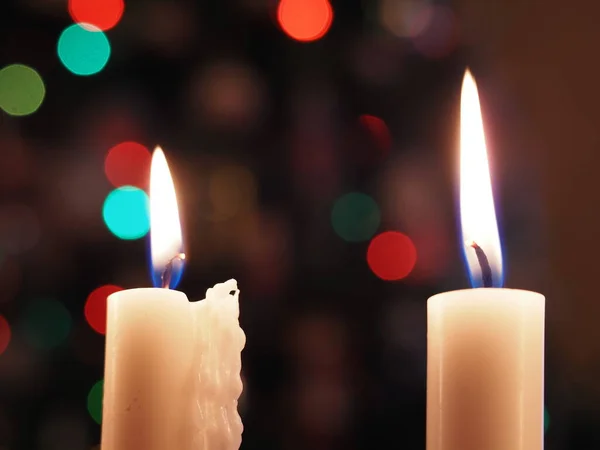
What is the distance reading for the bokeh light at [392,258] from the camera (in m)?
1.37

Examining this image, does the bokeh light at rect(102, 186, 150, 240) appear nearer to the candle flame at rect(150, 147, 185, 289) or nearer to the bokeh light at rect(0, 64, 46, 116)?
the bokeh light at rect(0, 64, 46, 116)

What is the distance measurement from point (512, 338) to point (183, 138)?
1.01m

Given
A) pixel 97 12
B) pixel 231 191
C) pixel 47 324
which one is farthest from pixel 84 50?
pixel 47 324

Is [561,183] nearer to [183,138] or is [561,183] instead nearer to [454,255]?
[454,255]

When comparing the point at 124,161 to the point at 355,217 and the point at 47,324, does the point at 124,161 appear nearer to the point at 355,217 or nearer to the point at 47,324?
the point at 47,324

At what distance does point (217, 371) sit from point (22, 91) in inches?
39.5

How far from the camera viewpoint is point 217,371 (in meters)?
0.51

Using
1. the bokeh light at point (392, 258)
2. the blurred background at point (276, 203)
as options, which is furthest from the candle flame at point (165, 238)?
the bokeh light at point (392, 258)

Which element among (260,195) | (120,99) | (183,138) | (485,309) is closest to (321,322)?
(260,195)

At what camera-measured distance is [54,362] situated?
4.42ft

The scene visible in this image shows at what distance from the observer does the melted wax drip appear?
1.65ft

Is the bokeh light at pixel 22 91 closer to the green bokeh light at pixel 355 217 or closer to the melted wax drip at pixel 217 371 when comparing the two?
the green bokeh light at pixel 355 217

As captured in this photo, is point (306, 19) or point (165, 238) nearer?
point (165, 238)

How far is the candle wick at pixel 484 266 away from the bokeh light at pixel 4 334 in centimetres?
109
